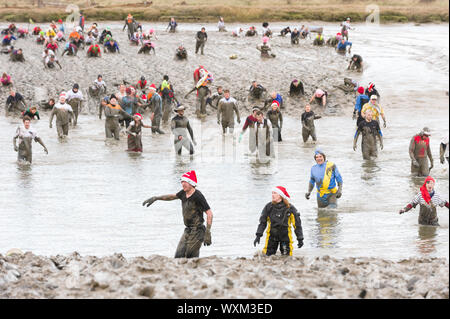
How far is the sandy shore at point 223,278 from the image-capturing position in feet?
32.4

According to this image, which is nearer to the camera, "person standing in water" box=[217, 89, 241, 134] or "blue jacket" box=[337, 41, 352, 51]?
"person standing in water" box=[217, 89, 241, 134]

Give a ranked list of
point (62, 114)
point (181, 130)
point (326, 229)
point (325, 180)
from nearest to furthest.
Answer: point (326, 229) < point (325, 180) < point (181, 130) < point (62, 114)

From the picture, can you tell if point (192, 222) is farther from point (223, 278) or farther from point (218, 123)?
point (218, 123)

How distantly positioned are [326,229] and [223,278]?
19.9ft

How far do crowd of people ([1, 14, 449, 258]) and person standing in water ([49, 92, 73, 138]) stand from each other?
31 millimetres

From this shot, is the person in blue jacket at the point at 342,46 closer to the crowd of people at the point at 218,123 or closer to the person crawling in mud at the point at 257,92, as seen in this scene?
the crowd of people at the point at 218,123

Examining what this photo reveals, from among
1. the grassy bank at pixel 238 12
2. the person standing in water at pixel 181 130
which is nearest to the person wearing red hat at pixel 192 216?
the person standing in water at pixel 181 130

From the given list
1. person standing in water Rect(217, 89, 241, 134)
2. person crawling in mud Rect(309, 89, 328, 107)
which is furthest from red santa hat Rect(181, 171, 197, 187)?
Answer: person crawling in mud Rect(309, 89, 328, 107)

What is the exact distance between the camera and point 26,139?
22.6 meters

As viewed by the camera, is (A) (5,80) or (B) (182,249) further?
(A) (5,80)

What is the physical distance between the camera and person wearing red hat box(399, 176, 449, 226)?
14.9 meters

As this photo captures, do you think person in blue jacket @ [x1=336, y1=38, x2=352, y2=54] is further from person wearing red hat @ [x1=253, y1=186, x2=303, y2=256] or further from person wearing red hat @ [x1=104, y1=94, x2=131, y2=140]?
person wearing red hat @ [x1=253, y1=186, x2=303, y2=256]

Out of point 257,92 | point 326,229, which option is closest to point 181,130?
point 326,229

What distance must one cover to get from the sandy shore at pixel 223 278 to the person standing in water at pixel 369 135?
9108mm
